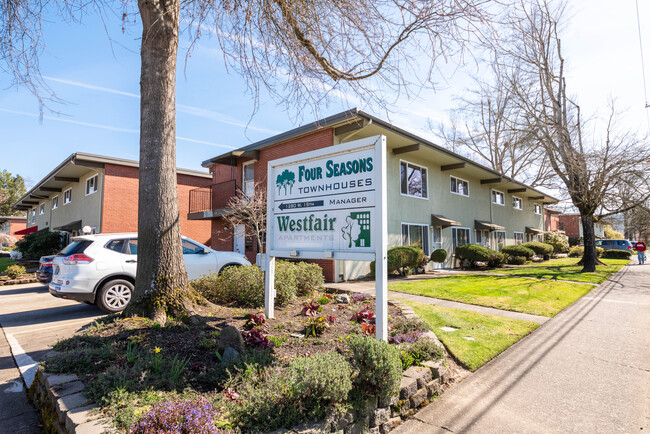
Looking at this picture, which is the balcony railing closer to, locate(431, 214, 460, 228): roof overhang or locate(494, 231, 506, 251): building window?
locate(431, 214, 460, 228): roof overhang

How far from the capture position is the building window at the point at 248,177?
53.0 feet

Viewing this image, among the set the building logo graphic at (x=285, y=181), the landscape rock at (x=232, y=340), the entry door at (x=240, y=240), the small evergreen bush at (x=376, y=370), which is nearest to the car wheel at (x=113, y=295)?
the building logo graphic at (x=285, y=181)

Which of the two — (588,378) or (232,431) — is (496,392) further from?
(232,431)

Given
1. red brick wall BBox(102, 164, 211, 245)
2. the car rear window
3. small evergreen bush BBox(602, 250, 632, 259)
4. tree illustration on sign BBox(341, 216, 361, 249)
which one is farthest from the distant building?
small evergreen bush BBox(602, 250, 632, 259)

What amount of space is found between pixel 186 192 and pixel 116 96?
1659 cm

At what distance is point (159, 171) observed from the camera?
516 cm

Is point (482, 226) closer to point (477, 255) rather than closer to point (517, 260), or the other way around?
point (517, 260)

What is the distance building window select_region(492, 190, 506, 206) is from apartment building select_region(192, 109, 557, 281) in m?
1.17

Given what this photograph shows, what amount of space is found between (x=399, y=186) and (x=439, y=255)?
12.7ft

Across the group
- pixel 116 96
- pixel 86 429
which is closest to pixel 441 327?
pixel 86 429

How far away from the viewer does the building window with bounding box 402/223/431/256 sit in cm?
1541

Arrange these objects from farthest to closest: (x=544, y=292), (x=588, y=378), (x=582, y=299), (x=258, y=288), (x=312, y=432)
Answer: (x=544, y=292), (x=582, y=299), (x=258, y=288), (x=588, y=378), (x=312, y=432)

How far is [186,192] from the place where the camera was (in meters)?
20.9

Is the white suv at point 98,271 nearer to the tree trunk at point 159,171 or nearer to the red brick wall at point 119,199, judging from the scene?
the tree trunk at point 159,171
